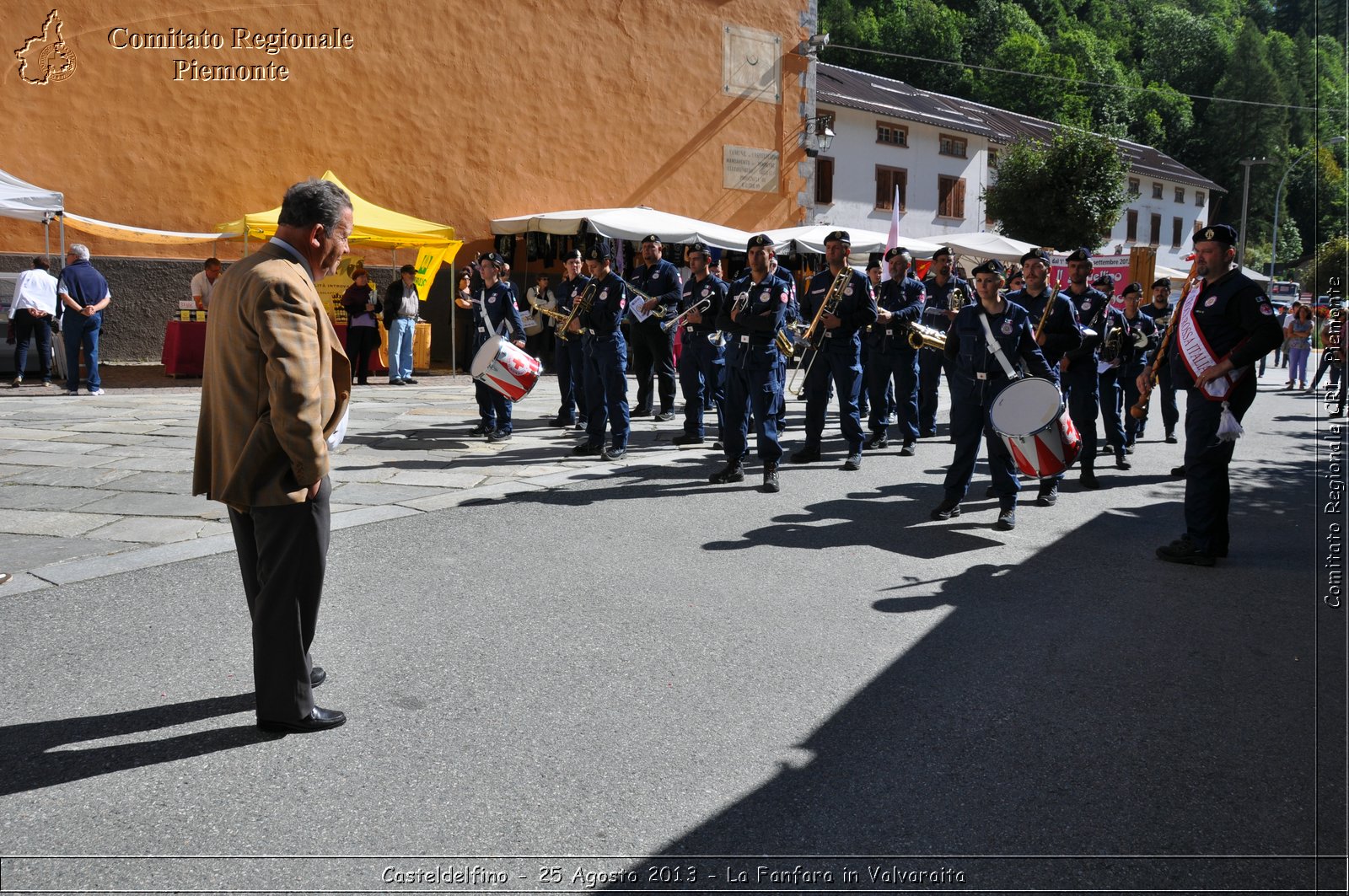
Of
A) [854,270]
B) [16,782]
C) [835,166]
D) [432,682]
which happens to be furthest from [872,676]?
[835,166]

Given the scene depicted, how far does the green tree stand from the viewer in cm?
3722

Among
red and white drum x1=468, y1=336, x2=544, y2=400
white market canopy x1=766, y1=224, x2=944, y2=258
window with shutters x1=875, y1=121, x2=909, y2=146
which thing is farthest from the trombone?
window with shutters x1=875, y1=121, x2=909, y2=146

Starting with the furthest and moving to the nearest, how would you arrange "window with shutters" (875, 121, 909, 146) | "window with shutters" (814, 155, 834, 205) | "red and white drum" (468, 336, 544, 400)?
"window with shutters" (875, 121, 909, 146) < "window with shutters" (814, 155, 834, 205) < "red and white drum" (468, 336, 544, 400)

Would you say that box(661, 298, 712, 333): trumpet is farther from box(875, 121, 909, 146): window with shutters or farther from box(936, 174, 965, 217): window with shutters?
box(936, 174, 965, 217): window with shutters

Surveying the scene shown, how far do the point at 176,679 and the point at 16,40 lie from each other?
15617 mm

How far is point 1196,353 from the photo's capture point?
6.29 metres

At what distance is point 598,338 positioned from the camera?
980cm

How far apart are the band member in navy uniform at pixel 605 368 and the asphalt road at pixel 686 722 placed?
10.6 feet

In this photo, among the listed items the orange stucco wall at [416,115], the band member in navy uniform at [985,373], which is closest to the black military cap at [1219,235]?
the band member in navy uniform at [985,373]

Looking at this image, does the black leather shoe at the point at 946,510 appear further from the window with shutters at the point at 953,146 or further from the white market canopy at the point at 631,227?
the window with shutters at the point at 953,146

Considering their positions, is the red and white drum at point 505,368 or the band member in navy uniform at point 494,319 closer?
the red and white drum at point 505,368

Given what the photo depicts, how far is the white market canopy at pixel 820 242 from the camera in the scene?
721 inches

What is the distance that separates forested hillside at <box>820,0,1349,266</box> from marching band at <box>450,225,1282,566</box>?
42454mm

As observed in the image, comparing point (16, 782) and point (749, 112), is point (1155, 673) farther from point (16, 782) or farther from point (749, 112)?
point (749, 112)
